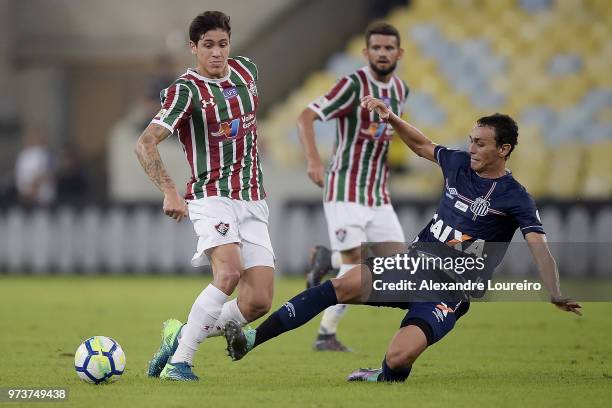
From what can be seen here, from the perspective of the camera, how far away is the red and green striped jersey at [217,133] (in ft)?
24.4

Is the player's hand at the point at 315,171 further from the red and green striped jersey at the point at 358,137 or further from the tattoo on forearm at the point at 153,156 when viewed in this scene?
the tattoo on forearm at the point at 153,156

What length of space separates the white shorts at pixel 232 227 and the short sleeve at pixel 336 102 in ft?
6.41

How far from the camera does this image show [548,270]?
23.0ft

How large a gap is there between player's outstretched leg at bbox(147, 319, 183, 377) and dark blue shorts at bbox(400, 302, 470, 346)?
1371 mm

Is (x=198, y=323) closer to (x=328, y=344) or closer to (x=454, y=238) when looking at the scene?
(x=454, y=238)

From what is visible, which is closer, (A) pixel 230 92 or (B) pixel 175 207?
(B) pixel 175 207

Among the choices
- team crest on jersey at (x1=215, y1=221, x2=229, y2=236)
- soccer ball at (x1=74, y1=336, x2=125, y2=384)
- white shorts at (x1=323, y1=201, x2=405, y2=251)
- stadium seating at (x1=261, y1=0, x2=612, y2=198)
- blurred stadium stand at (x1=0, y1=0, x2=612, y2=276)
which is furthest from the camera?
stadium seating at (x1=261, y1=0, x2=612, y2=198)

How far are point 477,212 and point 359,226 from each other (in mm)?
2255

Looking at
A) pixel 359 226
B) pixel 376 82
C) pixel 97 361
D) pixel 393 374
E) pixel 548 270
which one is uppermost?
pixel 376 82

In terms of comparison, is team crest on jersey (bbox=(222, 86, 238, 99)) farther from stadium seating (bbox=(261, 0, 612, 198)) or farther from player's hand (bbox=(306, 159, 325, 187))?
stadium seating (bbox=(261, 0, 612, 198))

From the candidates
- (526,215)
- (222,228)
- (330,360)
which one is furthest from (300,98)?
(526,215)

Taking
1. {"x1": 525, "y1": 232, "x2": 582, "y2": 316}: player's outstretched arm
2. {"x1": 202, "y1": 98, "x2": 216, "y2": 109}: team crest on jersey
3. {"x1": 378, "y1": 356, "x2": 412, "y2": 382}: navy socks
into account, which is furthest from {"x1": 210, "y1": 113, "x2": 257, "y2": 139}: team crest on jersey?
{"x1": 525, "y1": 232, "x2": 582, "y2": 316}: player's outstretched arm

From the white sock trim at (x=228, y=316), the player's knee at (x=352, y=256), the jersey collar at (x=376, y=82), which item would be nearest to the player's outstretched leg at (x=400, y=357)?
the white sock trim at (x=228, y=316)

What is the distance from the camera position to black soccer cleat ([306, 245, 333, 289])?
9.48 metres
